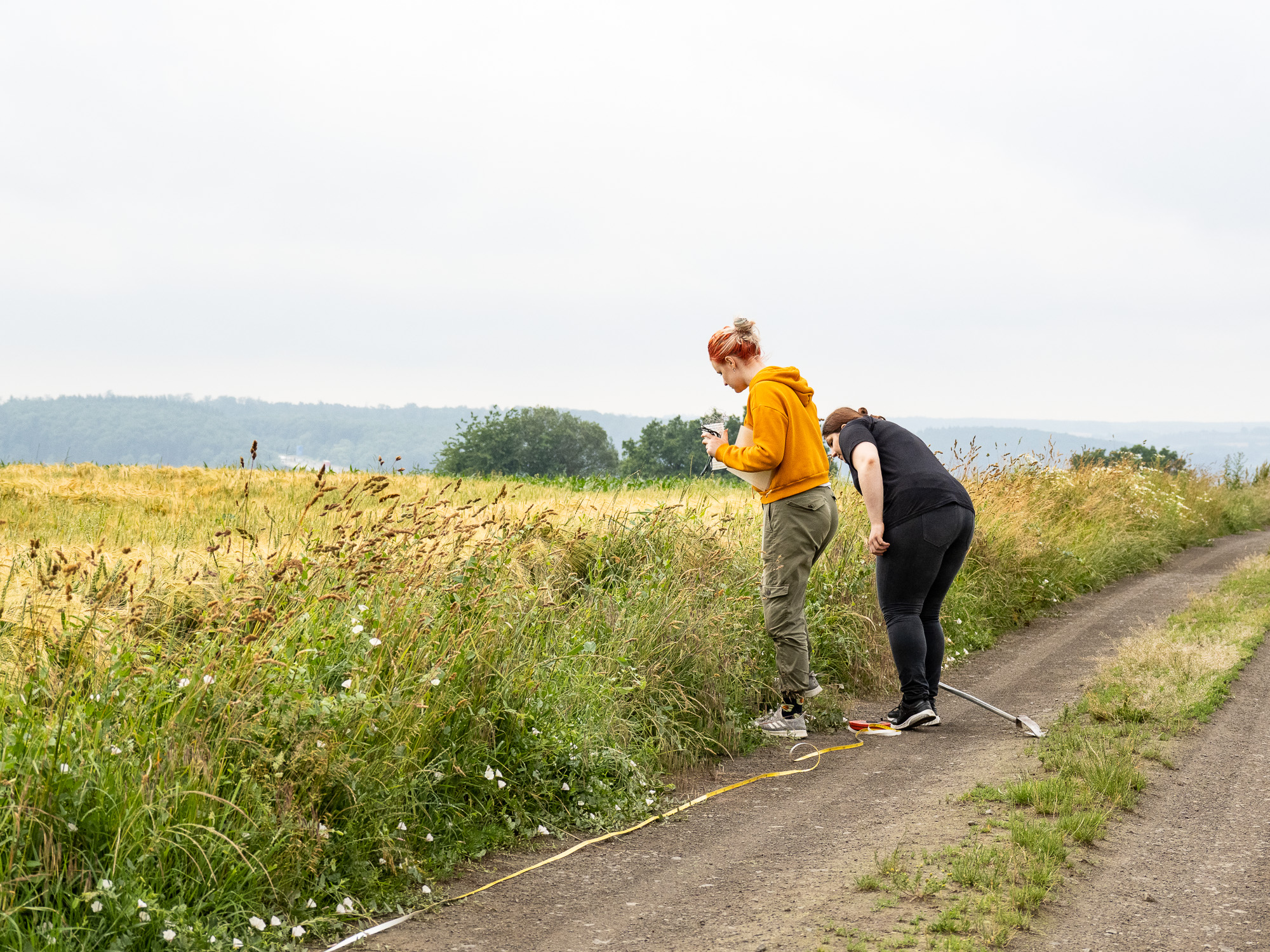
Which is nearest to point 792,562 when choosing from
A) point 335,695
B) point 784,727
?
point 784,727

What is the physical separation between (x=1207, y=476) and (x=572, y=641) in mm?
21377

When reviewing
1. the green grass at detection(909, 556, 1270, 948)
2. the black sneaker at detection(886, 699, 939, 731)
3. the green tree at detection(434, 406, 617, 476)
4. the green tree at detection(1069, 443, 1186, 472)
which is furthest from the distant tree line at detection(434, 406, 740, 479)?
the black sneaker at detection(886, 699, 939, 731)

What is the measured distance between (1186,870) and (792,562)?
2544 millimetres

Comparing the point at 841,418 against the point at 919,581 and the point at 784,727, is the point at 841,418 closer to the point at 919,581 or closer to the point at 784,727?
the point at 919,581

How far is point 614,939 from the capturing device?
11.1 feet

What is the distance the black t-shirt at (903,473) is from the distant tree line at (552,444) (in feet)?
137

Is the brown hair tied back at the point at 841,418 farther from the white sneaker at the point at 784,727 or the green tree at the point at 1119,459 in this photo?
the green tree at the point at 1119,459

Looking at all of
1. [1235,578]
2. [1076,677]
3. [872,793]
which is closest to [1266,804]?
[872,793]

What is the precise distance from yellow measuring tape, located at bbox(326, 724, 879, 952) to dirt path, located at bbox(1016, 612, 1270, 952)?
1691mm

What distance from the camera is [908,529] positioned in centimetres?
588

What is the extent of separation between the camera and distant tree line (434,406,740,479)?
51.7 m

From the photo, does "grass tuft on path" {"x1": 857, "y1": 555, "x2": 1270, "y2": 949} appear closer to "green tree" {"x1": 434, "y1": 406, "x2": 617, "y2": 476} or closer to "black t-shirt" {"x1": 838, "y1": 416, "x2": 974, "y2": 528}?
"black t-shirt" {"x1": 838, "y1": 416, "x2": 974, "y2": 528}

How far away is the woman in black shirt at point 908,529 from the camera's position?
5.86 m

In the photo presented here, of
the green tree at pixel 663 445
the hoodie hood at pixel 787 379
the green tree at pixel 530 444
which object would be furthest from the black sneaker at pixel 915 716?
the green tree at pixel 663 445
